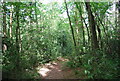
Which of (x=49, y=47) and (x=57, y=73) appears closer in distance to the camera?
(x=57, y=73)

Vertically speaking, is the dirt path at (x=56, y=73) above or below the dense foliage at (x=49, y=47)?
below

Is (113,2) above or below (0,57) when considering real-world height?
above

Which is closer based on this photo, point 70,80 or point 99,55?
point 99,55

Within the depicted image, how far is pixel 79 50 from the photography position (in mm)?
7922

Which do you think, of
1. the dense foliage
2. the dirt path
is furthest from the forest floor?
the dense foliage

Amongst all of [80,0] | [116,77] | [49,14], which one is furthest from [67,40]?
[116,77]

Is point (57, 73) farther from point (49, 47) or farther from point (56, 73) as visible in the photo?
point (49, 47)

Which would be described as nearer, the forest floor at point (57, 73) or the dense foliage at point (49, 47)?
the dense foliage at point (49, 47)

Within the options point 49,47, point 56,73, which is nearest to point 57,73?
point 56,73

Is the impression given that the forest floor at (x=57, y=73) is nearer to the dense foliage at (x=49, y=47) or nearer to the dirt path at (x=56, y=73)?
the dirt path at (x=56, y=73)

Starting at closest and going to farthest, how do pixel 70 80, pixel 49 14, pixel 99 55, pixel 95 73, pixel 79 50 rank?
pixel 95 73 < pixel 99 55 < pixel 70 80 < pixel 79 50 < pixel 49 14

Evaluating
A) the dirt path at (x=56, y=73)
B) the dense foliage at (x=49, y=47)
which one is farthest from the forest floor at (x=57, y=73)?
the dense foliage at (x=49, y=47)

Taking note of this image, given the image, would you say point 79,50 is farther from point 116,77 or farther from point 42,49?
point 42,49

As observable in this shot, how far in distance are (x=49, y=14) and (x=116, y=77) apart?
1434cm
